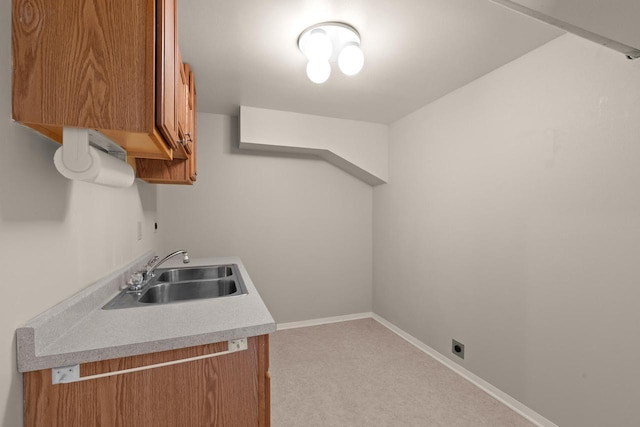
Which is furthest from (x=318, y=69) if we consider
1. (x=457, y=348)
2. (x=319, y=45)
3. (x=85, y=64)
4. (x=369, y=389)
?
(x=457, y=348)

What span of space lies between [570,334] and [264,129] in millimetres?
2819

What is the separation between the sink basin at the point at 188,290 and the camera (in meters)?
1.84

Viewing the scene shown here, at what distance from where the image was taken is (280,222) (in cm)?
336

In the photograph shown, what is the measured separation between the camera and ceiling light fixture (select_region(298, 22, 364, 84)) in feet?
5.45

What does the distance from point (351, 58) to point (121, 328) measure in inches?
69.5

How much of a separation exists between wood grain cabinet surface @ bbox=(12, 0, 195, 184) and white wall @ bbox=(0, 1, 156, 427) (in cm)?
9

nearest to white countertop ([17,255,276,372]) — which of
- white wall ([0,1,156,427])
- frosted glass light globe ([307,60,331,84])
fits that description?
white wall ([0,1,156,427])

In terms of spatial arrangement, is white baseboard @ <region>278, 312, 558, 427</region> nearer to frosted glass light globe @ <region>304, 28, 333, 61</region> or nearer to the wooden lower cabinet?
the wooden lower cabinet

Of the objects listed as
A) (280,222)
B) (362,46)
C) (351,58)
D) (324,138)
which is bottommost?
(280,222)

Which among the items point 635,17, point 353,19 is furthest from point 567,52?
point 353,19

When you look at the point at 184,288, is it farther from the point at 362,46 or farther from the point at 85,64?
the point at 362,46

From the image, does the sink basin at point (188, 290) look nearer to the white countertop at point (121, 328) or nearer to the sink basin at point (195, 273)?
the sink basin at point (195, 273)

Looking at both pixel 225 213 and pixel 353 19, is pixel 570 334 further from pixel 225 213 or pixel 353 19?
pixel 225 213

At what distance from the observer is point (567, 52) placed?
1.70 metres
